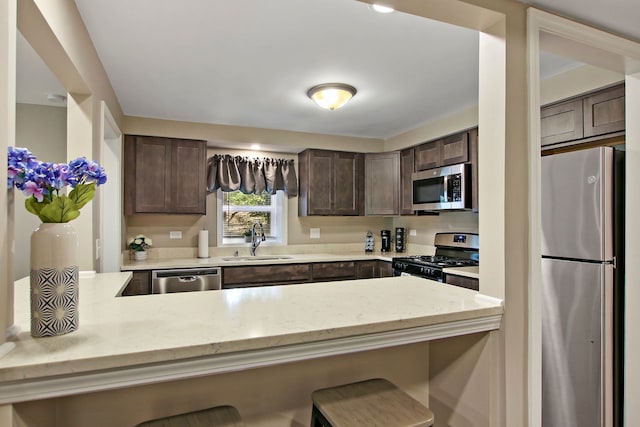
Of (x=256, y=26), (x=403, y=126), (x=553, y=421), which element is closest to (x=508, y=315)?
(x=553, y=421)

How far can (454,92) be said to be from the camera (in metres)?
3.04

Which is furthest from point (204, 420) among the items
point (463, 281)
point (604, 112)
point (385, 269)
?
point (385, 269)

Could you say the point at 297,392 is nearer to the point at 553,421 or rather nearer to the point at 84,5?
the point at 553,421

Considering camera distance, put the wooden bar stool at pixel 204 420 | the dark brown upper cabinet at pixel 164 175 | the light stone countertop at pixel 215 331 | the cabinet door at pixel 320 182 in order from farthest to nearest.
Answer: the cabinet door at pixel 320 182 → the dark brown upper cabinet at pixel 164 175 → the wooden bar stool at pixel 204 420 → the light stone countertop at pixel 215 331

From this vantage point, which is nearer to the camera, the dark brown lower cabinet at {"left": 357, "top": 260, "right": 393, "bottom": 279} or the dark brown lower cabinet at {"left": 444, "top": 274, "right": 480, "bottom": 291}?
the dark brown lower cabinet at {"left": 444, "top": 274, "right": 480, "bottom": 291}

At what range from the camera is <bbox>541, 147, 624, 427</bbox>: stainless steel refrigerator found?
6.35 feet

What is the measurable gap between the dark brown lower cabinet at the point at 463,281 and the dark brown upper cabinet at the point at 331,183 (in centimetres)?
166

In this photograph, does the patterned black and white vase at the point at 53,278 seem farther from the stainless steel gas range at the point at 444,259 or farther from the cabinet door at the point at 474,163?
the cabinet door at the point at 474,163

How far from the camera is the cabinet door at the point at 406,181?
13.4 feet

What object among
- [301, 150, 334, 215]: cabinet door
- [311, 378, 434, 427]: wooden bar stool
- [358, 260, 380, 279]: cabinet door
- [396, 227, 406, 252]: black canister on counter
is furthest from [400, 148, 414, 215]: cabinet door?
[311, 378, 434, 427]: wooden bar stool

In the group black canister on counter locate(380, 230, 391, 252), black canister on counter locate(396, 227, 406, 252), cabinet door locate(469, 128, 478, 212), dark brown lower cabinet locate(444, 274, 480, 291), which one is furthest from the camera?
black canister on counter locate(380, 230, 391, 252)

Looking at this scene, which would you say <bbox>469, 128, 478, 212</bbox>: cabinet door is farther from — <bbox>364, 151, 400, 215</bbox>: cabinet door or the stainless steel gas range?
<bbox>364, 151, 400, 215</bbox>: cabinet door

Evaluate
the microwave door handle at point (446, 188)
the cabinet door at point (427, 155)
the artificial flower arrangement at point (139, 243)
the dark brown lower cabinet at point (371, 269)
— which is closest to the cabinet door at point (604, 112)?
the microwave door handle at point (446, 188)

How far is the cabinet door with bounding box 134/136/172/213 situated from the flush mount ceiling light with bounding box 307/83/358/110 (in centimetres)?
174
